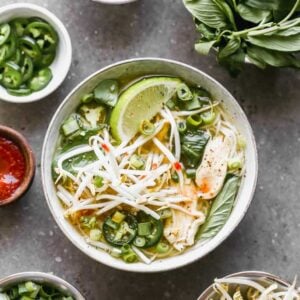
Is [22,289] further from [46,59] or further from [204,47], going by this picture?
[204,47]

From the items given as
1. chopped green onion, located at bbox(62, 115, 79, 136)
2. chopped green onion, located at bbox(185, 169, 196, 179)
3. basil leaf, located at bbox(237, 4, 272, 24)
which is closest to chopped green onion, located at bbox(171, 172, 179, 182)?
chopped green onion, located at bbox(185, 169, 196, 179)

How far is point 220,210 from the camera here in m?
2.59

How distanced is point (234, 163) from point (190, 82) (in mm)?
309

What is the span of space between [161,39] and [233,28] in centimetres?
31

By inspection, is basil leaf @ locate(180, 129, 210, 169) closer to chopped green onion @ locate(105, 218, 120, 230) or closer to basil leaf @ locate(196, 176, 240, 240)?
basil leaf @ locate(196, 176, 240, 240)

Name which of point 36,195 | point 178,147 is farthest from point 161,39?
point 36,195

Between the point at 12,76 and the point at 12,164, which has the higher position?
the point at 12,76

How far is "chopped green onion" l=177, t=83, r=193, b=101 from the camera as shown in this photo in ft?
8.48

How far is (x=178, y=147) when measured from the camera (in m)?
2.57

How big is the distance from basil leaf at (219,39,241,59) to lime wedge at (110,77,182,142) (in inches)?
8.0

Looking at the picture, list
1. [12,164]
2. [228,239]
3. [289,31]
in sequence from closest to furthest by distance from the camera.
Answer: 1. [289,31]
2. [12,164]
3. [228,239]

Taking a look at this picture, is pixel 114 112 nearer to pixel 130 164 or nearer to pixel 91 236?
pixel 130 164

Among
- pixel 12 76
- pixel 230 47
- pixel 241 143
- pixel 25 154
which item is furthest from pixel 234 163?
pixel 12 76

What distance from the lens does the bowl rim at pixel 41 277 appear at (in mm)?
2558
